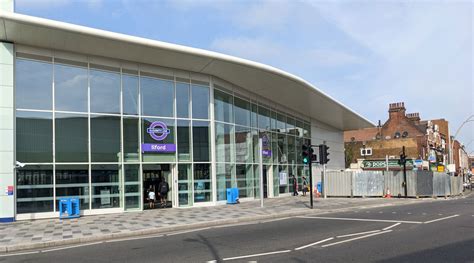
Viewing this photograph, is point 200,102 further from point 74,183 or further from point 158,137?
point 74,183

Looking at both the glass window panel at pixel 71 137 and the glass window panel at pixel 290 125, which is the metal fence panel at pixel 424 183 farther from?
the glass window panel at pixel 71 137

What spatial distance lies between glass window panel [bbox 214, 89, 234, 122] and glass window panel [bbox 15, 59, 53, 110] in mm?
9112

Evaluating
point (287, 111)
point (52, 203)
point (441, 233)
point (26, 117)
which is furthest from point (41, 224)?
point (287, 111)

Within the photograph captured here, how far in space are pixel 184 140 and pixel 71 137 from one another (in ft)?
19.4

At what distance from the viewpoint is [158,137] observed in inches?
883

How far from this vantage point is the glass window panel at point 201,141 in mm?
23875

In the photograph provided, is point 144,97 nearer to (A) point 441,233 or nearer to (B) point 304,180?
(A) point 441,233

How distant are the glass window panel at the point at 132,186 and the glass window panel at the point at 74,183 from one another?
6.32ft

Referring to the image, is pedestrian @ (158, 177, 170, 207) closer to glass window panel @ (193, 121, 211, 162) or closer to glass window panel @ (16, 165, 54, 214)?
glass window panel @ (193, 121, 211, 162)

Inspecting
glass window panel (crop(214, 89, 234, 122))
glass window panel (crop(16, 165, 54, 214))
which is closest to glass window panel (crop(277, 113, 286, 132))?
glass window panel (crop(214, 89, 234, 122))

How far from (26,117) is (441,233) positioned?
16.2m

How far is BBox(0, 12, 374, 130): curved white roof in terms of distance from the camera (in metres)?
17.0

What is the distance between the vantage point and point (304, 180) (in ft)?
116

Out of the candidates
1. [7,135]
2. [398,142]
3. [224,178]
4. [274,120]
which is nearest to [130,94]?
[7,135]
